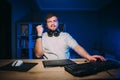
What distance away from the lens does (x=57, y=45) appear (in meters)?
2.55

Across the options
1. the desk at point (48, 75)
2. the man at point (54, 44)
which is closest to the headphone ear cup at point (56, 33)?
the man at point (54, 44)

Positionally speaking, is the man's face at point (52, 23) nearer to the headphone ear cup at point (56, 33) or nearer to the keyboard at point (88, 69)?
the headphone ear cup at point (56, 33)

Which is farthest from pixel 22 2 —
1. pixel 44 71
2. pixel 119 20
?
pixel 44 71

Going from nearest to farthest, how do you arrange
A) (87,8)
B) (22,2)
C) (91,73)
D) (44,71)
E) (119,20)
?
1. (91,73)
2. (44,71)
3. (119,20)
4. (22,2)
5. (87,8)

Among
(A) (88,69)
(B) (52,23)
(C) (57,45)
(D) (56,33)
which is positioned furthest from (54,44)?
(A) (88,69)

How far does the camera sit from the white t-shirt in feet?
8.07

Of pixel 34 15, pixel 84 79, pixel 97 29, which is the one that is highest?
pixel 34 15

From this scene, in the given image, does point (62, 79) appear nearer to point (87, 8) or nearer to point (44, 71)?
point (44, 71)

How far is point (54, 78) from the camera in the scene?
4.05 feet

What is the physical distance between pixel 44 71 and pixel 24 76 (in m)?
0.19

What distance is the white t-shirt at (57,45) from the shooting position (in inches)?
96.8

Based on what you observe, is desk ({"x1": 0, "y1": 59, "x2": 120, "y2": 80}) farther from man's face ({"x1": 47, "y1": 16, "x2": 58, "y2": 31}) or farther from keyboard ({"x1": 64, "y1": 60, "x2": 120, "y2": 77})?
man's face ({"x1": 47, "y1": 16, "x2": 58, "y2": 31})

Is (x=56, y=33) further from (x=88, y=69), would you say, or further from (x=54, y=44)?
(x=88, y=69)

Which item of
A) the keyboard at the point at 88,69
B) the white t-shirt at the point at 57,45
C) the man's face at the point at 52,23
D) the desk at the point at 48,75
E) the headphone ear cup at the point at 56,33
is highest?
the man's face at the point at 52,23
